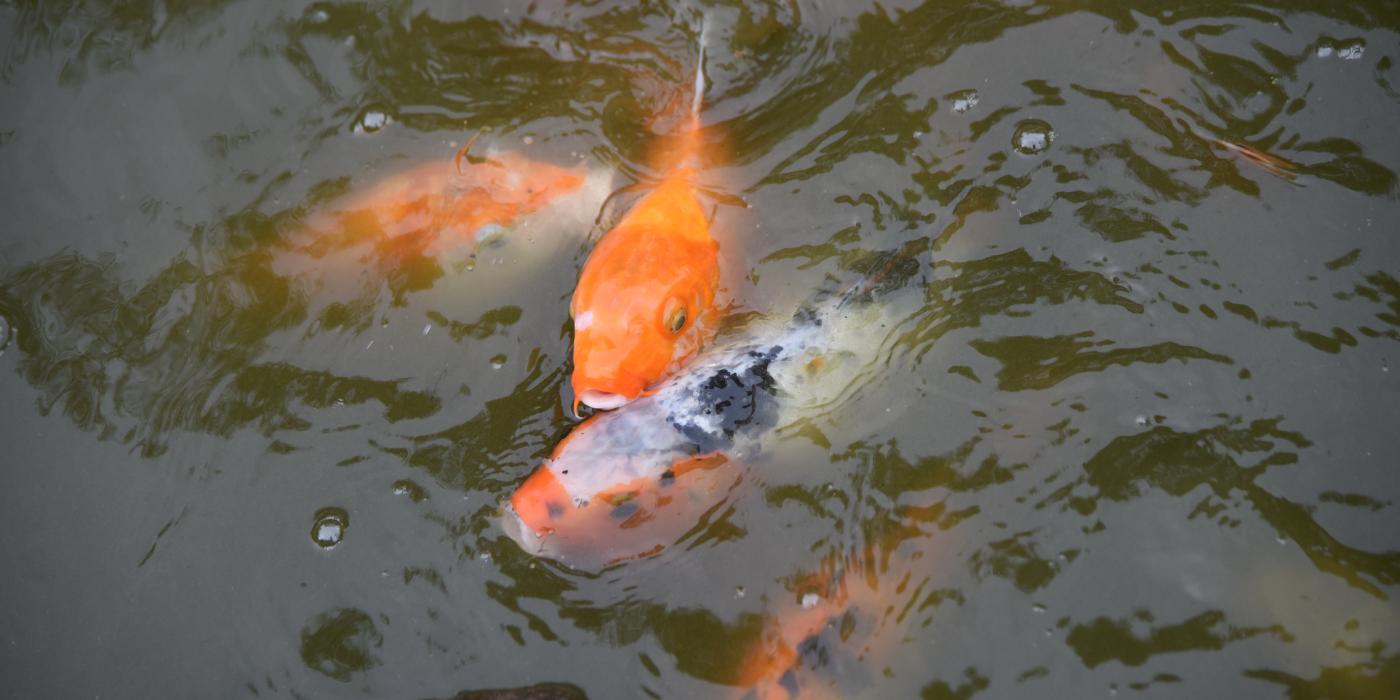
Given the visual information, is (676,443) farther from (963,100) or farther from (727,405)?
(963,100)

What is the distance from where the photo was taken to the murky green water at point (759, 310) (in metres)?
2.78

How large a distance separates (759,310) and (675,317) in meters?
0.34

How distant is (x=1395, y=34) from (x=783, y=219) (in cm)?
227

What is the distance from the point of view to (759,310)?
3.35 metres

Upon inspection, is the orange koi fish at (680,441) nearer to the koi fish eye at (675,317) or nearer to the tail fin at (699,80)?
the koi fish eye at (675,317)

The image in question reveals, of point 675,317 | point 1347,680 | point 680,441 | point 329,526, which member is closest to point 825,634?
point 680,441

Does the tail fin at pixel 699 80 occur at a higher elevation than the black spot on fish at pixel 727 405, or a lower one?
higher

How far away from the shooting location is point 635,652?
282cm

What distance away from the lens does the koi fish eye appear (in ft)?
10.3

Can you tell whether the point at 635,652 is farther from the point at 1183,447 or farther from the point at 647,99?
the point at 647,99

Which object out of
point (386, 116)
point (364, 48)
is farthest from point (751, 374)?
point (364, 48)

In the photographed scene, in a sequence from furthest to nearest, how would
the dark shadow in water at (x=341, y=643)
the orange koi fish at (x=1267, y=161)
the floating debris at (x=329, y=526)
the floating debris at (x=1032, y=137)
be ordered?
the floating debris at (x=1032, y=137), the orange koi fish at (x=1267, y=161), the floating debris at (x=329, y=526), the dark shadow in water at (x=341, y=643)

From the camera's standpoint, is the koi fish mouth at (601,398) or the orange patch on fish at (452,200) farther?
the orange patch on fish at (452,200)

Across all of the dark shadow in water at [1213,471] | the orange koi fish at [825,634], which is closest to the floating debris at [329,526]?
the orange koi fish at [825,634]
